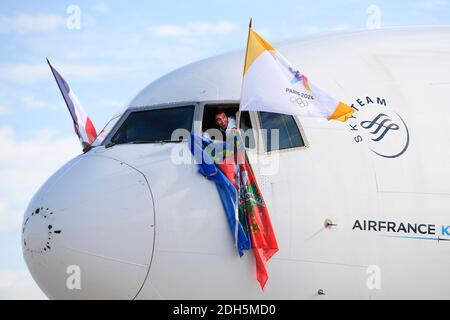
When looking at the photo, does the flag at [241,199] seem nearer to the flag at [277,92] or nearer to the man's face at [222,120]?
the man's face at [222,120]

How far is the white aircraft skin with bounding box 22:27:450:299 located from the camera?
9.76 m

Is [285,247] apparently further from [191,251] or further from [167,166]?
[167,166]

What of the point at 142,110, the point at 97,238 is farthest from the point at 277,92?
the point at 97,238

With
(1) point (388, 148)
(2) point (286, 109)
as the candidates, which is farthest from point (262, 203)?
(1) point (388, 148)

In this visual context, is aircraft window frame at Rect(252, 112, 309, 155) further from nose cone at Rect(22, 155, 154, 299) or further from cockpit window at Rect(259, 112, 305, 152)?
nose cone at Rect(22, 155, 154, 299)

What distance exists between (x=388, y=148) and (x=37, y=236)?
4.64 metres

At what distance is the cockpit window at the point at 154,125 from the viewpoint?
10.8m

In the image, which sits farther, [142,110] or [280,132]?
[142,110]

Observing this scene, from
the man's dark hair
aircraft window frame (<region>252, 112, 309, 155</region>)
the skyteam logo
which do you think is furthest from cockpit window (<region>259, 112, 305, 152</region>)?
the skyteam logo

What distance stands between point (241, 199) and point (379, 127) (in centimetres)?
216

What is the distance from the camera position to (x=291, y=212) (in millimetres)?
10008

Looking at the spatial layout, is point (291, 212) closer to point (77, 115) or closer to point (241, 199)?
point (241, 199)

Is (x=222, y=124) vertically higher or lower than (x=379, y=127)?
higher

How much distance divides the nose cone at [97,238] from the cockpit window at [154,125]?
0.93 m
